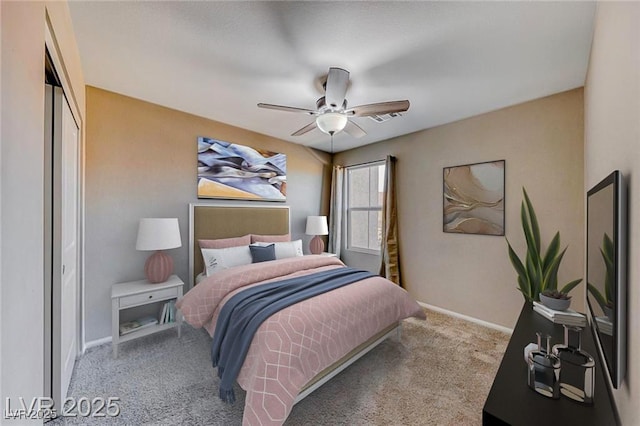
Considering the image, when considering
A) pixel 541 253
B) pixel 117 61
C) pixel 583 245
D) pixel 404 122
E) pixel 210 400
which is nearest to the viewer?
pixel 210 400

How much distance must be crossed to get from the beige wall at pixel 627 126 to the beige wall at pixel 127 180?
346 centimetres

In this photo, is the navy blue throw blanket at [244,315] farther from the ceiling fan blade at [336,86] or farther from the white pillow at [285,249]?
the ceiling fan blade at [336,86]

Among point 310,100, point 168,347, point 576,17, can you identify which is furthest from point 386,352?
point 576,17

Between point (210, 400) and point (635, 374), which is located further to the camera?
point (210, 400)

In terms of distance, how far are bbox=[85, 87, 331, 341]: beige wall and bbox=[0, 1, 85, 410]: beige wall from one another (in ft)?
5.99

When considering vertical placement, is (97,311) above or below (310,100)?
below

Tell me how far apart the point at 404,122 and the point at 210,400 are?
350cm

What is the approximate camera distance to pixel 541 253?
2.58 m

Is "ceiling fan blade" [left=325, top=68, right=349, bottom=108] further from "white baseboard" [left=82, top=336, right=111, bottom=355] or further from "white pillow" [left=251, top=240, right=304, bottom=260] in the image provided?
"white baseboard" [left=82, top=336, right=111, bottom=355]

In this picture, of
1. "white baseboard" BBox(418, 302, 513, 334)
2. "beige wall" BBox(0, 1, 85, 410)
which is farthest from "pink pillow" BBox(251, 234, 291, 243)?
"beige wall" BBox(0, 1, 85, 410)

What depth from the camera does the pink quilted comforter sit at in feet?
4.61

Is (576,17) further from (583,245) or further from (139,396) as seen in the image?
(139,396)

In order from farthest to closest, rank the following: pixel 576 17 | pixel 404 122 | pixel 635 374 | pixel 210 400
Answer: pixel 404 122, pixel 210 400, pixel 576 17, pixel 635 374

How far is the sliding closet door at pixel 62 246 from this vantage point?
1.59m
